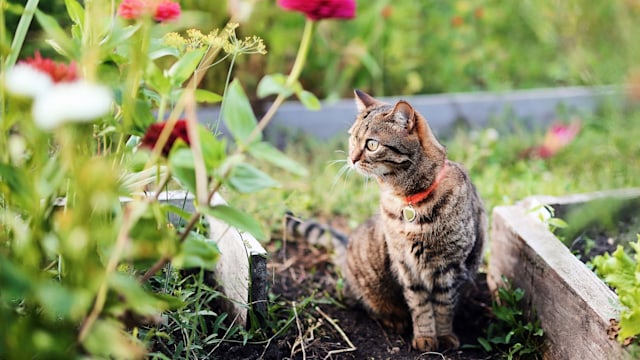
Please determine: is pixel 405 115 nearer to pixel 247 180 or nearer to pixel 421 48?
pixel 247 180

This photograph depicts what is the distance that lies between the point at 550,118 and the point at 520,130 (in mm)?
383

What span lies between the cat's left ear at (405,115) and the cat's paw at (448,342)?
63cm

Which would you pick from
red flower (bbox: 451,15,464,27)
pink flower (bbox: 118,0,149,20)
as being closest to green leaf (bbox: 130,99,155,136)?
pink flower (bbox: 118,0,149,20)

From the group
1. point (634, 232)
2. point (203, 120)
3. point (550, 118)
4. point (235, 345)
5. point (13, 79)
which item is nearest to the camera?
point (13, 79)

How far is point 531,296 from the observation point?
2.18m

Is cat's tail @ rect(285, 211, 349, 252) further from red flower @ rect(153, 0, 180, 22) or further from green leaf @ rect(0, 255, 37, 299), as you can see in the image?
green leaf @ rect(0, 255, 37, 299)

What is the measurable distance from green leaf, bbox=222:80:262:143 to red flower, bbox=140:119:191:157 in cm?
7

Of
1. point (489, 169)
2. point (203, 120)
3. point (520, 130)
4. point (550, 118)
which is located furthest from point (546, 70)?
point (203, 120)

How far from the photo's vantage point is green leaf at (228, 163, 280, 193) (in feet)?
4.13

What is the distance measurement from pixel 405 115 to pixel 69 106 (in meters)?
1.25

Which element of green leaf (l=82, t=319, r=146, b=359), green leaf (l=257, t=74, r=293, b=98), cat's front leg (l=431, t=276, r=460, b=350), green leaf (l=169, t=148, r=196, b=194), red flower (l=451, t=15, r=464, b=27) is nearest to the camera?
green leaf (l=82, t=319, r=146, b=359)

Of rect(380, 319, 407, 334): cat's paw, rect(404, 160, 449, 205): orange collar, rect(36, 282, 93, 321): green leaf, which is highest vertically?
rect(36, 282, 93, 321): green leaf

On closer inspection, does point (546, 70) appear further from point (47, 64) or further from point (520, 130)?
point (47, 64)

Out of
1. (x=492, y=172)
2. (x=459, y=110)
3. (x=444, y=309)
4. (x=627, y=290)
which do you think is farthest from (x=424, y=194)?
(x=459, y=110)
